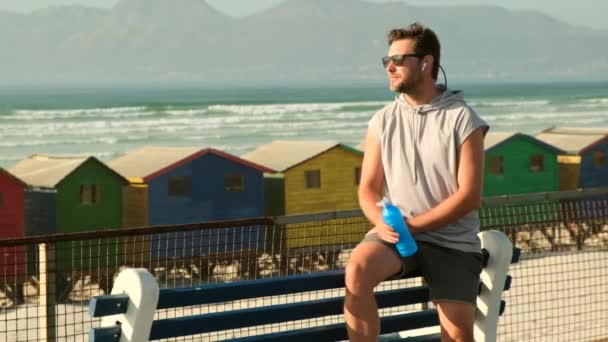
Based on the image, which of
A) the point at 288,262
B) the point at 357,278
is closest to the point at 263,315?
the point at 357,278

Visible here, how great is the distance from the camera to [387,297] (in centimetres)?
488

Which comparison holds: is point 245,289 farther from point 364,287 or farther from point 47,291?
point 47,291

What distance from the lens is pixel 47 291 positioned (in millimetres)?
5828

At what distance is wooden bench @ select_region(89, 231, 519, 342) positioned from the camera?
4156 mm

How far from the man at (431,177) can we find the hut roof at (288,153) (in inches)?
1052

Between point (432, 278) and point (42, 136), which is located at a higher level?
point (432, 278)

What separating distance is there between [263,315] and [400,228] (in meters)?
0.57

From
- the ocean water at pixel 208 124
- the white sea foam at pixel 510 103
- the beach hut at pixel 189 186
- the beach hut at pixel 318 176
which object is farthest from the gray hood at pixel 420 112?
the white sea foam at pixel 510 103

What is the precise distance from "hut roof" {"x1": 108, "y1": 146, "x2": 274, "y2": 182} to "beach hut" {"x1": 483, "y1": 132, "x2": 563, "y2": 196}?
22.5 ft

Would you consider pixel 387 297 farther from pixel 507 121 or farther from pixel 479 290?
pixel 507 121

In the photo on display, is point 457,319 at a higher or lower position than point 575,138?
higher

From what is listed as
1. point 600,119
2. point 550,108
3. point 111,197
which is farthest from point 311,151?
point 550,108

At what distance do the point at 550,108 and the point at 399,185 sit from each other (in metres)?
132

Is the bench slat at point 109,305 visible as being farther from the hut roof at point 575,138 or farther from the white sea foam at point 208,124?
the white sea foam at point 208,124
